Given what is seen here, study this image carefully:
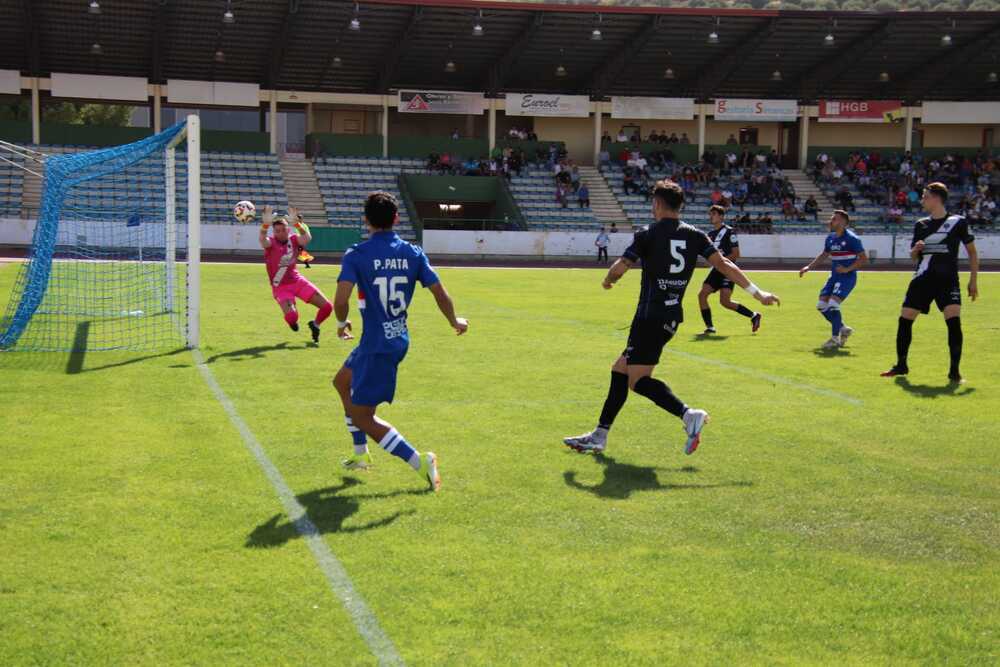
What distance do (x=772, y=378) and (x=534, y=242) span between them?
31957 mm

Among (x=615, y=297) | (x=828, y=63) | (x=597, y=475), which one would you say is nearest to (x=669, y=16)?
(x=828, y=63)

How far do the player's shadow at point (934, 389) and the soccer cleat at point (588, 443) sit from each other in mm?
4580

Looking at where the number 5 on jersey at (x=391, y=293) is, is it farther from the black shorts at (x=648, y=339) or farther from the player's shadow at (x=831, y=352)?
the player's shadow at (x=831, y=352)

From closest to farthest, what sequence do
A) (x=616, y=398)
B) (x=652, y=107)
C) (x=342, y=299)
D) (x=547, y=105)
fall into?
(x=342, y=299) → (x=616, y=398) → (x=547, y=105) → (x=652, y=107)

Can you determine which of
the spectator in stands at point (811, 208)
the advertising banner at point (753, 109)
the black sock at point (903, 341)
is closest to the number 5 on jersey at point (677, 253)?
the black sock at point (903, 341)

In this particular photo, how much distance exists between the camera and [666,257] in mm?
7473

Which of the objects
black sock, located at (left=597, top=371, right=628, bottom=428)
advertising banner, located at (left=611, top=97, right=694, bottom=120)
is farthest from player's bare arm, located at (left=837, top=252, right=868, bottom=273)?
advertising banner, located at (left=611, top=97, right=694, bottom=120)

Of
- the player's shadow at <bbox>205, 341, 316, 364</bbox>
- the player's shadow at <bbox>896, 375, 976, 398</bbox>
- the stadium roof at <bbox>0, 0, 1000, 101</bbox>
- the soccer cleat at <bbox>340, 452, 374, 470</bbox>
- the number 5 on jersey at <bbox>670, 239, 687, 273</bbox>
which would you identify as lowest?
the soccer cleat at <bbox>340, 452, 374, 470</bbox>

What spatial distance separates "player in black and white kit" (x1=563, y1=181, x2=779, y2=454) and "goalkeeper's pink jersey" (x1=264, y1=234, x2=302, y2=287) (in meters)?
7.82

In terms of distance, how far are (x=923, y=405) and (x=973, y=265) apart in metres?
2.57

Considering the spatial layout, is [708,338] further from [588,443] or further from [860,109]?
[860,109]

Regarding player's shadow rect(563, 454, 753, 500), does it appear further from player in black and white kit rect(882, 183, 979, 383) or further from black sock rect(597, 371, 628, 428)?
player in black and white kit rect(882, 183, 979, 383)

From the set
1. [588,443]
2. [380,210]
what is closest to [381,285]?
[380,210]

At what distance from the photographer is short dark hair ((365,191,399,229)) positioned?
21.1 feet
